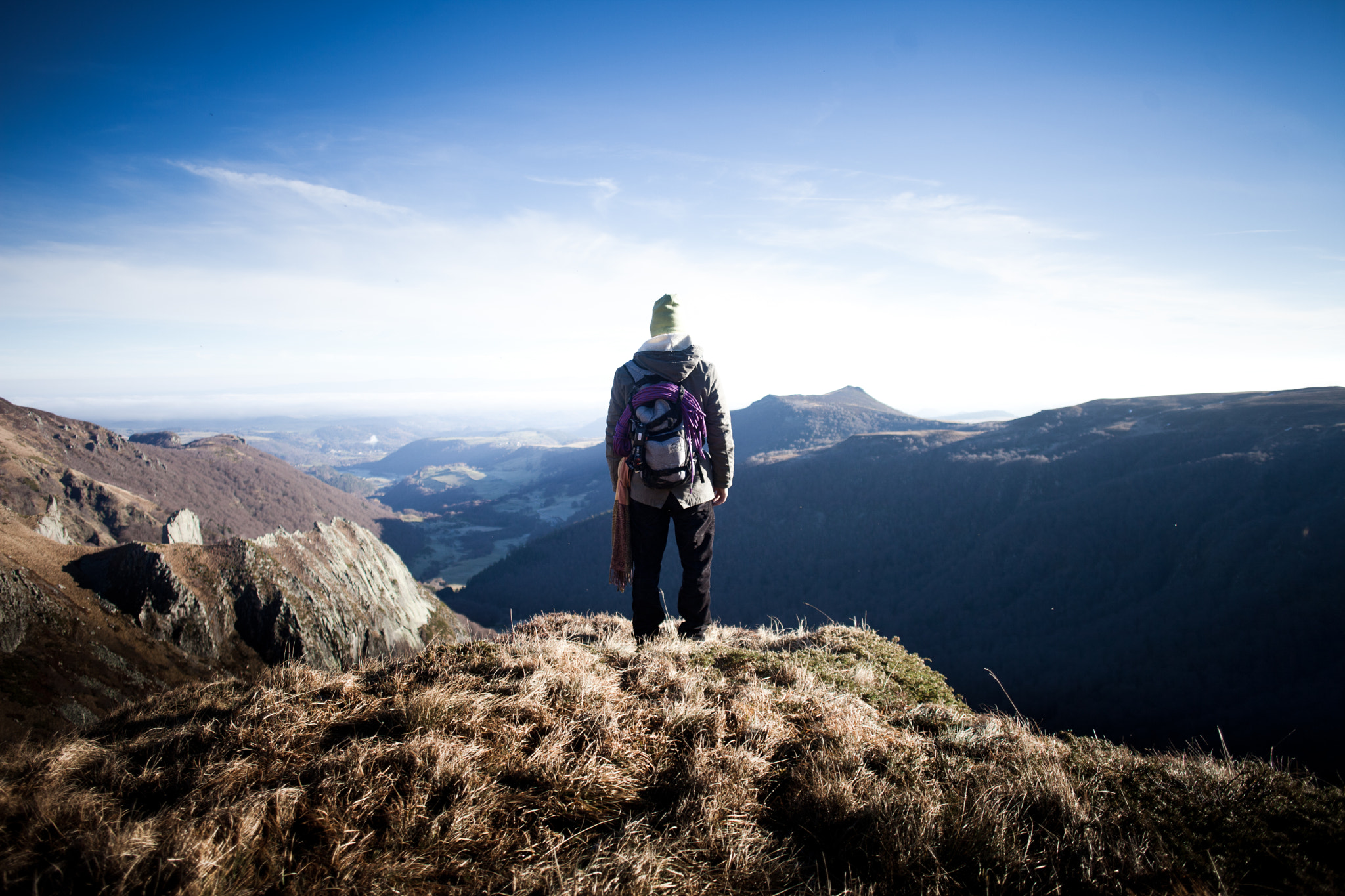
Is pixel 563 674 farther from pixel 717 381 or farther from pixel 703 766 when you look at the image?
pixel 717 381

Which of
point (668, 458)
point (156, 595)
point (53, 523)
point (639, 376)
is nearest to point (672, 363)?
point (639, 376)

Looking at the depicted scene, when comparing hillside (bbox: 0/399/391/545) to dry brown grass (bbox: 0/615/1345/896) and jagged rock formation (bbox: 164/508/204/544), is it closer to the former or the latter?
jagged rock formation (bbox: 164/508/204/544)

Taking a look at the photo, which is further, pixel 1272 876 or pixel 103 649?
pixel 103 649

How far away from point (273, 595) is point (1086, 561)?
115 meters

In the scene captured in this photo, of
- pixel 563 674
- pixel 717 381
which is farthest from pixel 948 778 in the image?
pixel 717 381

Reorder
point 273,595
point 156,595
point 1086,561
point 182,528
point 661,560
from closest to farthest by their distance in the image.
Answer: point 661,560, point 156,595, point 273,595, point 182,528, point 1086,561

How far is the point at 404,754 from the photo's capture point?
285 centimetres

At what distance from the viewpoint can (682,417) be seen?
562 centimetres

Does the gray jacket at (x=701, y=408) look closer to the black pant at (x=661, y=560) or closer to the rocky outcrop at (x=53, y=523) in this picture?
the black pant at (x=661, y=560)

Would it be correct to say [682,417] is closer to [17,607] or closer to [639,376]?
[639,376]

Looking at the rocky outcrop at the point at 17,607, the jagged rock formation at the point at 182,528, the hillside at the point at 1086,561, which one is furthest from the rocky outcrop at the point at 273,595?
the jagged rock formation at the point at 182,528

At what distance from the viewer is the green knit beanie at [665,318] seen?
6.05m

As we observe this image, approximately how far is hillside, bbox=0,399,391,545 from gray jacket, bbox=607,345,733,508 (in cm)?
6421

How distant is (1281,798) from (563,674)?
162 inches
